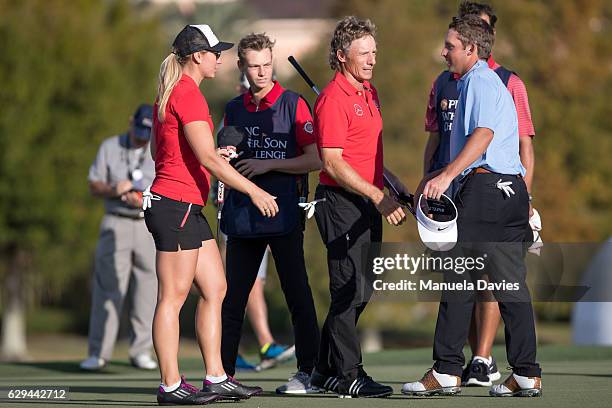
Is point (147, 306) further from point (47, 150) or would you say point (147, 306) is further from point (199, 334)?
point (47, 150)

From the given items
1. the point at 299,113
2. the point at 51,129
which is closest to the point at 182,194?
the point at 299,113

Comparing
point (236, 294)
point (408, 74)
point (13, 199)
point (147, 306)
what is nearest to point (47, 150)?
point (13, 199)

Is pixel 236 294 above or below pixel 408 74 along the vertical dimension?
below

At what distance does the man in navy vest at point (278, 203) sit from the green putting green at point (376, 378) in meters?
0.50

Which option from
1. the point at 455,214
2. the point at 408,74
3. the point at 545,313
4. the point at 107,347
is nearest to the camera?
the point at 455,214

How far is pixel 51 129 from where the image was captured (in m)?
34.4

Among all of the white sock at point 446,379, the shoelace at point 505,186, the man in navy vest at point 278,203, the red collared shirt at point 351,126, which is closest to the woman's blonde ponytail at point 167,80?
the red collared shirt at point 351,126

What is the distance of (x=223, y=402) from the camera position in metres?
7.62

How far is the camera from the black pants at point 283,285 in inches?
330

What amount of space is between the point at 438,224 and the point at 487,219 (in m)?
0.40

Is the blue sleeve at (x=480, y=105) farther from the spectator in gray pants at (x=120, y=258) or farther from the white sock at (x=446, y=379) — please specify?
the spectator in gray pants at (x=120, y=258)

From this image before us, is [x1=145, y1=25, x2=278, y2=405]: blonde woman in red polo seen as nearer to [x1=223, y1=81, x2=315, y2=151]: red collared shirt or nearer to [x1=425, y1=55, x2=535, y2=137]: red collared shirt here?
[x1=223, y1=81, x2=315, y2=151]: red collared shirt

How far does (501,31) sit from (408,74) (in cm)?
445

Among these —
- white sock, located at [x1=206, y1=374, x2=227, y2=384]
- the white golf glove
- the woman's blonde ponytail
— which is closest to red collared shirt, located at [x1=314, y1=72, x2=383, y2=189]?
the woman's blonde ponytail
